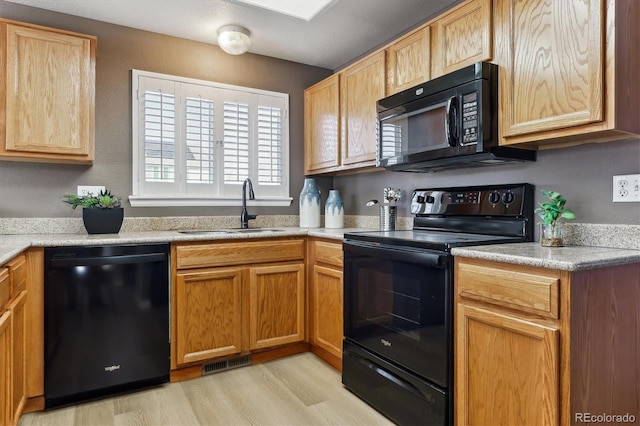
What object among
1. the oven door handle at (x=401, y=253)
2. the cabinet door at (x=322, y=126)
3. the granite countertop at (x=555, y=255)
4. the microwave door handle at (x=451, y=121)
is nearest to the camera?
the granite countertop at (x=555, y=255)

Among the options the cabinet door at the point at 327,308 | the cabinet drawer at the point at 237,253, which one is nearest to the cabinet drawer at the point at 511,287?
the cabinet door at the point at 327,308

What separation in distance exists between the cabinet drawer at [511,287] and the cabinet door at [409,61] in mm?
1162

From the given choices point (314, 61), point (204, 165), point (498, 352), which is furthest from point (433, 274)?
point (314, 61)

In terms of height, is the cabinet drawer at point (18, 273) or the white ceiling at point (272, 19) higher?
the white ceiling at point (272, 19)

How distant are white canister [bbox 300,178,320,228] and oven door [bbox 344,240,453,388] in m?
0.98

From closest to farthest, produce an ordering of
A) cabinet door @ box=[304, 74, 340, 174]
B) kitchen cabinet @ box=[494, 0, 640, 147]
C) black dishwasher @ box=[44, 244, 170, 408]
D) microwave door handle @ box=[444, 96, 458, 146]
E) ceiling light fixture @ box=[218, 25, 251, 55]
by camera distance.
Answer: kitchen cabinet @ box=[494, 0, 640, 147] → microwave door handle @ box=[444, 96, 458, 146] → black dishwasher @ box=[44, 244, 170, 408] → ceiling light fixture @ box=[218, 25, 251, 55] → cabinet door @ box=[304, 74, 340, 174]

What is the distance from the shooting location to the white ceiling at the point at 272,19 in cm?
250

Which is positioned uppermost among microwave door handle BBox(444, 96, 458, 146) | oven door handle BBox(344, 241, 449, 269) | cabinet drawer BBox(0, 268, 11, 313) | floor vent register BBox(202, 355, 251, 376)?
microwave door handle BBox(444, 96, 458, 146)

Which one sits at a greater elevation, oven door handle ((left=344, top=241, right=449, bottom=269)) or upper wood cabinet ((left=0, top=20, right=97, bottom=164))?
upper wood cabinet ((left=0, top=20, right=97, bottom=164))

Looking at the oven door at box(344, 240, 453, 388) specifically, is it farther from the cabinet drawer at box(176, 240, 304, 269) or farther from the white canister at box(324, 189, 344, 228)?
the white canister at box(324, 189, 344, 228)

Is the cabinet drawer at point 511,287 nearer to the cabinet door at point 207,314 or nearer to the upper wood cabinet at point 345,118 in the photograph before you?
the upper wood cabinet at point 345,118

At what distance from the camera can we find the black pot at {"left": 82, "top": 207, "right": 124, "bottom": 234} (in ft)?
8.18

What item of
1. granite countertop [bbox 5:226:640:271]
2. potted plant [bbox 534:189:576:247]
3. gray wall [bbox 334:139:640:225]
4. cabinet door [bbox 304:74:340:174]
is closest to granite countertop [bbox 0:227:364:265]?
granite countertop [bbox 5:226:640:271]

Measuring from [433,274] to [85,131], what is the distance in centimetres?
217
